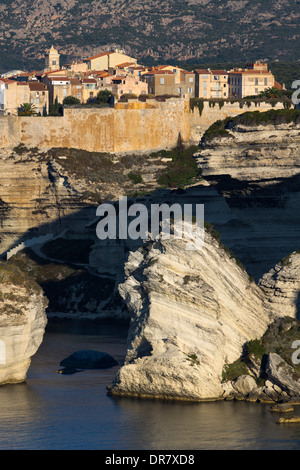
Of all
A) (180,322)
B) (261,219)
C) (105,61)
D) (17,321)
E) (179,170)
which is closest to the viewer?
(180,322)

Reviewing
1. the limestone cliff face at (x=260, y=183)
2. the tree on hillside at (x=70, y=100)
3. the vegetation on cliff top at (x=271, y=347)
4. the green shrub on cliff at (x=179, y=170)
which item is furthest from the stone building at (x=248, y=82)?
the vegetation on cliff top at (x=271, y=347)

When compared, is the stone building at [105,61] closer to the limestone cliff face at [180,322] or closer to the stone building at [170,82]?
the stone building at [170,82]

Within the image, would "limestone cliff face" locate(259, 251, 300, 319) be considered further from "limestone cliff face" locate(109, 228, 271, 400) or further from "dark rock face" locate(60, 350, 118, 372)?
"dark rock face" locate(60, 350, 118, 372)

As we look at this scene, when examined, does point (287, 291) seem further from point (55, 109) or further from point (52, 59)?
point (52, 59)

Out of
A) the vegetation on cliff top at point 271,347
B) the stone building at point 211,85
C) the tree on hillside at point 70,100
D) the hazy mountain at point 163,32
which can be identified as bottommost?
the vegetation on cliff top at point 271,347

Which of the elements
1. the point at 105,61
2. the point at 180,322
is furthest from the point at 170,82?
the point at 180,322

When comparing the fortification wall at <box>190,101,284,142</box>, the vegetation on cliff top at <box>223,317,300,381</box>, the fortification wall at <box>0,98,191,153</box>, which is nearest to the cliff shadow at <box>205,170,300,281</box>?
the vegetation on cliff top at <box>223,317,300,381</box>
